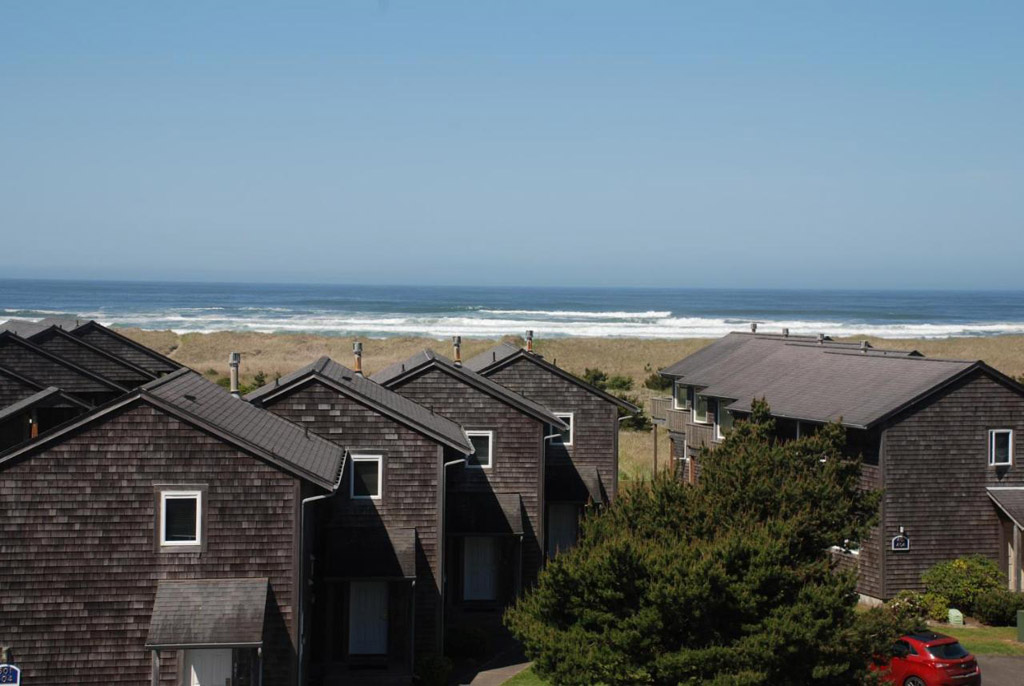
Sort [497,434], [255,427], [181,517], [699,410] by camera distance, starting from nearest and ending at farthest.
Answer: [181,517] → [255,427] → [497,434] → [699,410]

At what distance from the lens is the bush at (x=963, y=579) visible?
99.0 feet

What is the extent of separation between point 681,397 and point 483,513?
17522 millimetres

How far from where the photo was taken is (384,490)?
25516mm

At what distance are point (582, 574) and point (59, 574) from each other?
8704 millimetres

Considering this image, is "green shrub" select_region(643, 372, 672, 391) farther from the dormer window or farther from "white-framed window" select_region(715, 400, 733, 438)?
the dormer window

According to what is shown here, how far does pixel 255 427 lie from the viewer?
72.2ft

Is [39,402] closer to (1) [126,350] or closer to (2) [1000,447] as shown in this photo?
(1) [126,350]

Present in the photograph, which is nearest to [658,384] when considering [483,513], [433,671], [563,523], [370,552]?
[563,523]

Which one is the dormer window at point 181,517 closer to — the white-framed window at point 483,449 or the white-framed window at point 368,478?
the white-framed window at point 368,478

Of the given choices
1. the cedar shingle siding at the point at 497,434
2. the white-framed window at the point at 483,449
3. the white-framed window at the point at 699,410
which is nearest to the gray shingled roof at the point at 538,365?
the cedar shingle siding at the point at 497,434

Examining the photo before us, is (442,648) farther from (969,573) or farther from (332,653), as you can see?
(969,573)

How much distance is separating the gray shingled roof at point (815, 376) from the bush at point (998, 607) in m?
5.11

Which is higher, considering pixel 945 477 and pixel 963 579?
pixel 945 477

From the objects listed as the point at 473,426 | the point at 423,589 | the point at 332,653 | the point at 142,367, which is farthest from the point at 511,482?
the point at 142,367
